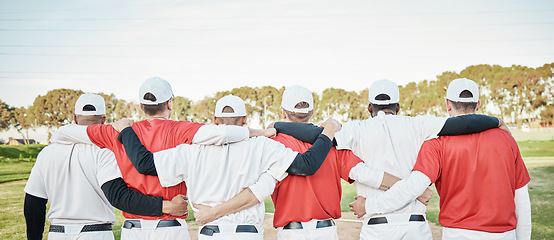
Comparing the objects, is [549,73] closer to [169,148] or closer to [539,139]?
[539,139]

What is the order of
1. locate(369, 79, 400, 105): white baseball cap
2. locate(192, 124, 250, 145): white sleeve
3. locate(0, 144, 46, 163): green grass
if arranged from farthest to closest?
locate(0, 144, 46, 163): green grass < locate(369, 79, 400, 105): white baseball cap < locate(192, 124, 250, 145): white sleeve

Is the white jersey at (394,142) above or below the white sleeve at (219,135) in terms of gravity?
below

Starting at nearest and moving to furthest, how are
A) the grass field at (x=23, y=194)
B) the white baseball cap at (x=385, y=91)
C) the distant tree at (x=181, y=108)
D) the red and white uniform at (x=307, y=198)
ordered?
the red and white uniform at (x=307, y=198) → the white baseball cap at (x=385, y=91) → the grass field at (x=23, y=194) → the distant tree at (x=181, y=108)

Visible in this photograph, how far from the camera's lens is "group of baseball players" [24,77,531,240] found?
3375 mm

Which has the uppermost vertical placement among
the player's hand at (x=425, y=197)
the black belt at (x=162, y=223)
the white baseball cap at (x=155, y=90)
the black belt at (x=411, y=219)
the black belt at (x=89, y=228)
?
the white baseball cap at (x=155, y=90)

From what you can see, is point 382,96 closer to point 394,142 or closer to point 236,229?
point 394,142

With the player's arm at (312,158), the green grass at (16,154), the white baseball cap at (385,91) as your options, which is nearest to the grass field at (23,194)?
the green grass at (16,154)

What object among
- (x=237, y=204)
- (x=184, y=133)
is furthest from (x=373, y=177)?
(x=184, y=133)

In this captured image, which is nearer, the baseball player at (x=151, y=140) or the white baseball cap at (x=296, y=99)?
the baseball player at (x=151, y=140)

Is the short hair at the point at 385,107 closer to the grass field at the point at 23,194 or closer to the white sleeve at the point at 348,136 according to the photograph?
the white sleeve at the point at 348,136

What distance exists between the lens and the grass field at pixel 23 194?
12.4 metres

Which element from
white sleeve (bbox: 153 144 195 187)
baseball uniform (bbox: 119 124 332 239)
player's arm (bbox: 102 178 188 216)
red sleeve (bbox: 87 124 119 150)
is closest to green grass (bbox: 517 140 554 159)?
baseball uniform (bbox: 119 124 332 239)

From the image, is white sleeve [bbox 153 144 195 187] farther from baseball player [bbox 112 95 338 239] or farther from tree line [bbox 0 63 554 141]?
tree line [bbox 0 63 554 141]

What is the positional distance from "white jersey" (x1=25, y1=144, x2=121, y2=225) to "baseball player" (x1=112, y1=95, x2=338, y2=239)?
86 cm
